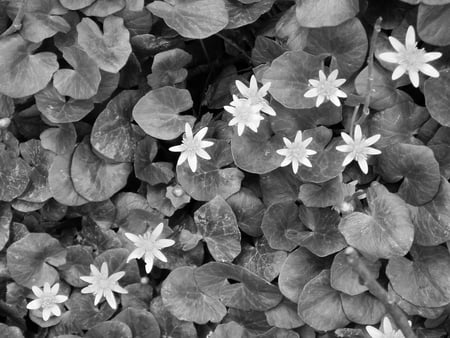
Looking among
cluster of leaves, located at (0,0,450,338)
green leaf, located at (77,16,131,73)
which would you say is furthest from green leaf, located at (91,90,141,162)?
green leaf, located at (77,16,131,73)

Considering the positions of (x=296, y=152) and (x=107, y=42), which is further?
(x=107, y=42)

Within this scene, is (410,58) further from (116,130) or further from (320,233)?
(116,130)

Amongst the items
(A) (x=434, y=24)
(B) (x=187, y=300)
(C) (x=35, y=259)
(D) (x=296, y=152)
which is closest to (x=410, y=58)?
(A) (x=434, y=24)

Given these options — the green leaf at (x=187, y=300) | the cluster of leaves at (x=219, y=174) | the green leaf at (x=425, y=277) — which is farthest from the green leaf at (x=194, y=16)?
the green leaf at (x=425, y=277)

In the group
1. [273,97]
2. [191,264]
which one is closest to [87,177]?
[191,264]

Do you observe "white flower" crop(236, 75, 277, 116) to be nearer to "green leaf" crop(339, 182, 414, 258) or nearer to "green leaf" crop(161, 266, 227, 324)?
"green leaf" crop(339, 182, 414, 258)

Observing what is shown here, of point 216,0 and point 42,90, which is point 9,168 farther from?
point 216,0

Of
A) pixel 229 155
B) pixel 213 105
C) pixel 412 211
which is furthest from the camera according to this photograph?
pixel 213 105

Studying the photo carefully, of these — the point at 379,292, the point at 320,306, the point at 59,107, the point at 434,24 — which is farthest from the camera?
the point at 59,107
